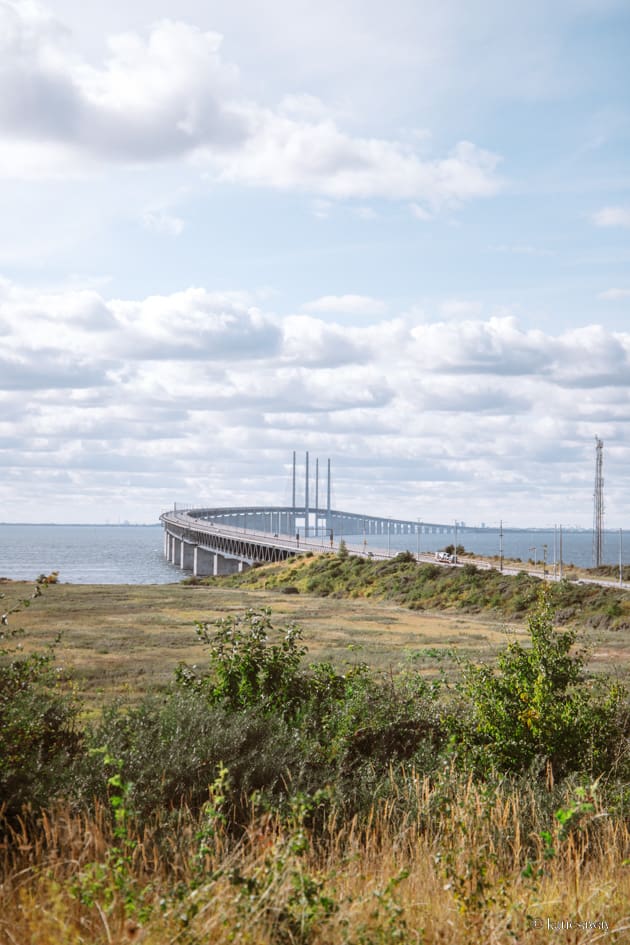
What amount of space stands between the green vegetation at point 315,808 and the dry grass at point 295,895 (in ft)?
0.08

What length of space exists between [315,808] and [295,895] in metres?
2.76

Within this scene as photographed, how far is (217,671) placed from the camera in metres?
12.7

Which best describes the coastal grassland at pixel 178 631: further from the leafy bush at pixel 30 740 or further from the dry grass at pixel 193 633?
the leafy bush at pixel 30 740

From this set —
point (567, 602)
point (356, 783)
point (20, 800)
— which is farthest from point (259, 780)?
point (567, 602)

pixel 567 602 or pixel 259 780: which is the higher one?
pixel 259 780

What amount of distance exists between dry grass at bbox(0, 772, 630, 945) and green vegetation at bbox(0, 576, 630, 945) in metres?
0.03

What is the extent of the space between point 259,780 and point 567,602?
4607 centimetres

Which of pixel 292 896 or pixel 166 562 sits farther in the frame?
pixel 166 562

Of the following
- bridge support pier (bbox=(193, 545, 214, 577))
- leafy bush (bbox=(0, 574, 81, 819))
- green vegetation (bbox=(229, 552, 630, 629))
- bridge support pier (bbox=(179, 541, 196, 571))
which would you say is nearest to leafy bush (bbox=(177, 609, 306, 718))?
leafy bush (bbox=(0, 574, 81, 819))

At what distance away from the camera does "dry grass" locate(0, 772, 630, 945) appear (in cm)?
537

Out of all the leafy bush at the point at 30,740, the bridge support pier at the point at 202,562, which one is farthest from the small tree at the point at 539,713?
the bridge support pier at the point at 202,562

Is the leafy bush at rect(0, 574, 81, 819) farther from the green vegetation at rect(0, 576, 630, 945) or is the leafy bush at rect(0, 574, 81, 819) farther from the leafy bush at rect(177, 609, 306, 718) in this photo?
the leafy bush at rect(177, 609, 306, 718)

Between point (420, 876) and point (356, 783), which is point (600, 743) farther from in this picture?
point (420, 876)

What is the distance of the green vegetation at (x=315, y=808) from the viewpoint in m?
5.61
